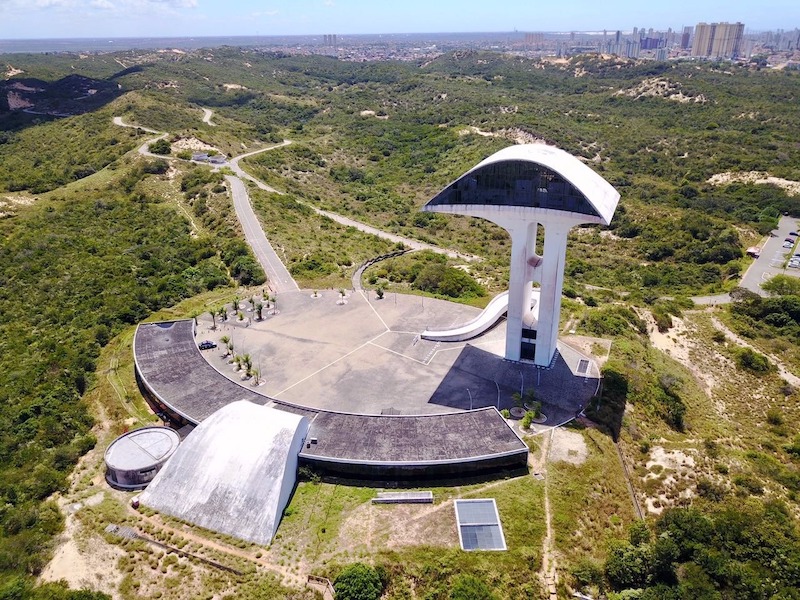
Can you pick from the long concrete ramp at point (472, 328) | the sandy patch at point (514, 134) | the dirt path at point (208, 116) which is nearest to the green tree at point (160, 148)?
the dirt path at point (208, 116)

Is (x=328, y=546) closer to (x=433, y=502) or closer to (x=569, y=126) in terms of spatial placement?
(x=433, y=502)

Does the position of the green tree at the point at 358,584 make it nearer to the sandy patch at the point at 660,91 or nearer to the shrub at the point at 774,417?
the shrub at the point at 774,417

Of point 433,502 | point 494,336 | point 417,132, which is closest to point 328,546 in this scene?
point 433,502

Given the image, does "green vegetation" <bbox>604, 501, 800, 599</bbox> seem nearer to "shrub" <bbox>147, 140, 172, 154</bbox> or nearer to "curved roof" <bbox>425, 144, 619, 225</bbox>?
"curved roof" <bbox>425, 144, 619, 225</bbox>

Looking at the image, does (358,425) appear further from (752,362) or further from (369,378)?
Answer: (752,362)

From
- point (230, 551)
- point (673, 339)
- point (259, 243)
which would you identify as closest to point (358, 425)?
point (230, 551)

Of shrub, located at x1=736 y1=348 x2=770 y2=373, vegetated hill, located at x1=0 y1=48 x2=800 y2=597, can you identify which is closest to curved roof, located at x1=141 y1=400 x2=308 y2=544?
vegetated hill, located at x1=0 y1=48 x2=800 y2=597

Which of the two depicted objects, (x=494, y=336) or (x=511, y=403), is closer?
(x=511, y=403)

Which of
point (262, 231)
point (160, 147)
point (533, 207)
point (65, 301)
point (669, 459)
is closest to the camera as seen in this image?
point (669, 459)
